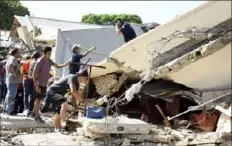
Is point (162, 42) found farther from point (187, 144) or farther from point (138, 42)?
point (187, 144)

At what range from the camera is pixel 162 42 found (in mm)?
6113

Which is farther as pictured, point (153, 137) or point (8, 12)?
point (8, 12)

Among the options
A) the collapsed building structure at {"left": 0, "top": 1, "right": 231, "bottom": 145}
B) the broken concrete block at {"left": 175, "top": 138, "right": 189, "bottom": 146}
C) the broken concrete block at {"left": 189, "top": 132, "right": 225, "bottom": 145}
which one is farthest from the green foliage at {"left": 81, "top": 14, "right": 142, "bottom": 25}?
the broken concrete block at {"left": 189, "top": 132, "right": 225, "bottom": 145}

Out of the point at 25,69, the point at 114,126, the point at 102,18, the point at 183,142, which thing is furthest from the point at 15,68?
the point at 102,18

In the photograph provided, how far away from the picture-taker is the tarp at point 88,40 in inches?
514

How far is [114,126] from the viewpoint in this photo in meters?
6.95

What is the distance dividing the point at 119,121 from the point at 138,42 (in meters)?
1.42

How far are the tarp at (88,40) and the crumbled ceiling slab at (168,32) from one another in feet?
16.8

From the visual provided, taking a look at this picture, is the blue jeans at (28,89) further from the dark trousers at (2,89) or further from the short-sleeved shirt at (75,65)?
the dark trousers at (2,89)

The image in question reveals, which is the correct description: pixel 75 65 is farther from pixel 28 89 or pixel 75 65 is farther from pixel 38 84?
pixel 38 84

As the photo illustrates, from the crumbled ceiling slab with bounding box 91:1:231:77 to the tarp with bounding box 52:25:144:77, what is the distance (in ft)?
16.8

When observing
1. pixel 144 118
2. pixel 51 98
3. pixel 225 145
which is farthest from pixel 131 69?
pixel 225 145

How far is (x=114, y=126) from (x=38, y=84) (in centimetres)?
189

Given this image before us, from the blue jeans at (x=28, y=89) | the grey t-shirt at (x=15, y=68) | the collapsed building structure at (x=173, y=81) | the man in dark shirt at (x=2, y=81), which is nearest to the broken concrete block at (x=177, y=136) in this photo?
the collapsed building structure at (x=173, y=81)
